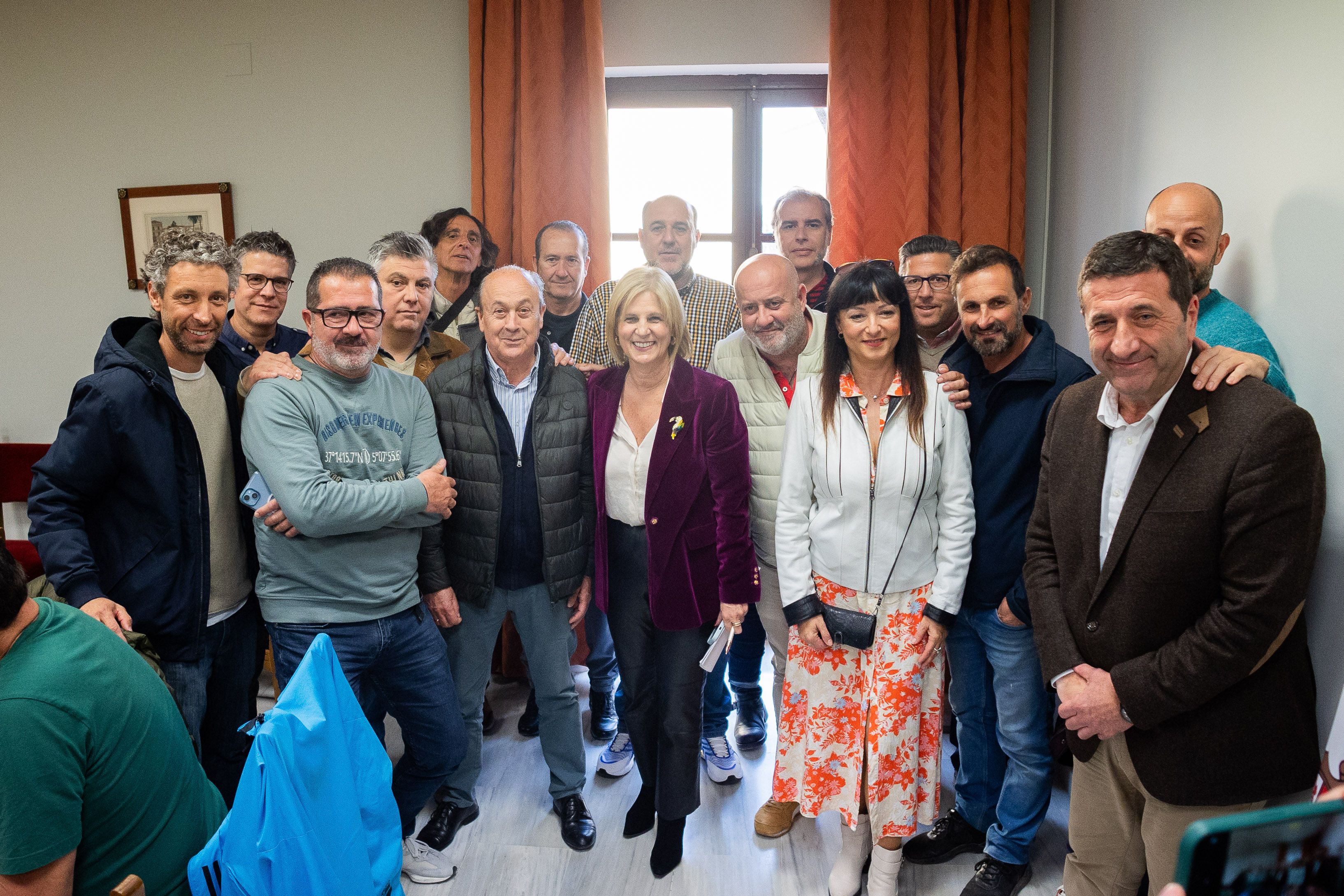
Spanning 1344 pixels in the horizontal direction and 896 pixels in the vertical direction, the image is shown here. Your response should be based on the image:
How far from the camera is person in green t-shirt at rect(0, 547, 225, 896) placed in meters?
1.03

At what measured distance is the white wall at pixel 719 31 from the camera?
3557 millimetres

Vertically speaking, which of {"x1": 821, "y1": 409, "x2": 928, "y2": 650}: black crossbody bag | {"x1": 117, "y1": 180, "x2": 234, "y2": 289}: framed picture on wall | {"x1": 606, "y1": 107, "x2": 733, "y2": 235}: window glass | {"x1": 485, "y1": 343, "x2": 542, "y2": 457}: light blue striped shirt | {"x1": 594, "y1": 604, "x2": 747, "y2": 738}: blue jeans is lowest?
{"x1": 594, "y1": 604, "x2": 747, "y2": 738}: blue jeans

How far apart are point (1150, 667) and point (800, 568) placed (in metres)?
0.77

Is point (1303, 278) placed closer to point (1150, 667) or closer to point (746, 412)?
point (1150, 667)

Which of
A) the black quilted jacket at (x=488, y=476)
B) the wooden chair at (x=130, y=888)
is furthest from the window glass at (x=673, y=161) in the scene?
the wooden chair at (x=130, y=888)

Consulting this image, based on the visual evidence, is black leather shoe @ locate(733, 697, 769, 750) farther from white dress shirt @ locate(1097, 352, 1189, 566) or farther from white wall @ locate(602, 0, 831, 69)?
white wall @ locate(602, 0, 831, 69)

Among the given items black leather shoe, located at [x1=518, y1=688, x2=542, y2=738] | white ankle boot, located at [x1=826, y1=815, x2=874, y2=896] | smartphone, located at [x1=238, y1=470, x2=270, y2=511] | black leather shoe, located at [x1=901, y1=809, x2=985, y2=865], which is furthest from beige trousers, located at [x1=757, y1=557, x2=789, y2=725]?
smartphone, located at [x1=238, y1=470, x2=270, y2=511]

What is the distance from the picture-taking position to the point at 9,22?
377 cm

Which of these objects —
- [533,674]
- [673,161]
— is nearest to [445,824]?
[533,674]

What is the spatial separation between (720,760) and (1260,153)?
7.23 feet

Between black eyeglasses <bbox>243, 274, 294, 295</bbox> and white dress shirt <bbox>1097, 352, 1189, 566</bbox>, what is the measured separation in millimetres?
2141

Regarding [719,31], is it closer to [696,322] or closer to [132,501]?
[696,322]

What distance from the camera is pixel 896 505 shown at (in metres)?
1.90

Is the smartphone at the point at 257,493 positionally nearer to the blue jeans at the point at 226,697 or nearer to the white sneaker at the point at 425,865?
the blue jeans at the point at 226,697
